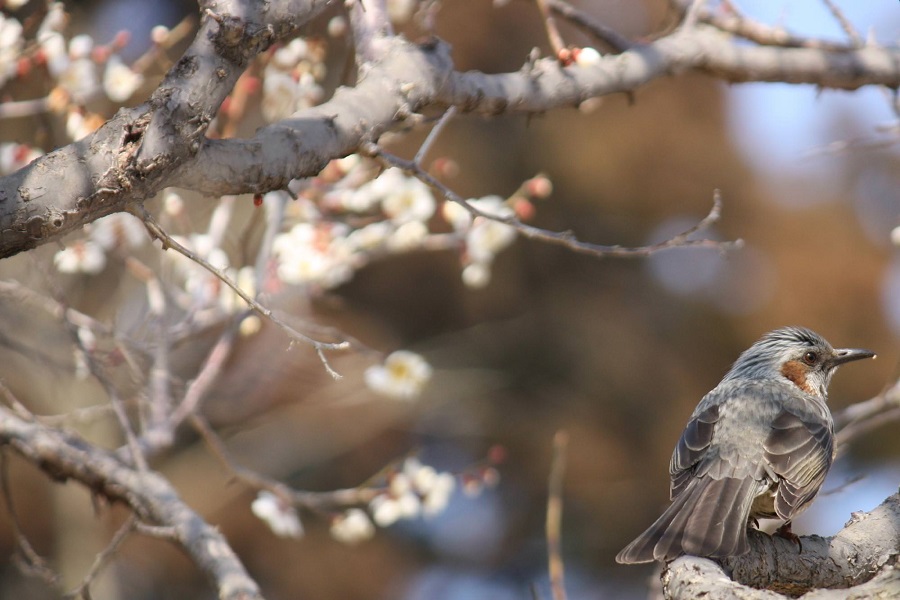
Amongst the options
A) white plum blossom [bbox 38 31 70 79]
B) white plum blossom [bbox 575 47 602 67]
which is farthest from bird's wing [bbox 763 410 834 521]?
white plum blossom [bbox 38 31 70 79]

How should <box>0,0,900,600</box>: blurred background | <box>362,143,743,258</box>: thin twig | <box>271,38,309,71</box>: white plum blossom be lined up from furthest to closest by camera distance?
<box>0,0,900,600</box>: blurred background, <box>271,38,309,71</box>: white plum blossom, <box>362,143,743,258</box>: thin twig

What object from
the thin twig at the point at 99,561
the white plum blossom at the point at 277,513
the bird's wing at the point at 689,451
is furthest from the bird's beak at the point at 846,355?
the thin twig at the point at 99,561

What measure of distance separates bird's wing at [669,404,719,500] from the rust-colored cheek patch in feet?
2.38

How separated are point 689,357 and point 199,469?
619 cm

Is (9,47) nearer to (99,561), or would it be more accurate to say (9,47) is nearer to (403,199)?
(403,199)

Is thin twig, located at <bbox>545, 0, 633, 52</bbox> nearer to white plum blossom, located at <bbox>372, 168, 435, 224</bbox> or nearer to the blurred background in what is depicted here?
white plum blossom, located at <bbox>372, 168, 435, 224</bbox>

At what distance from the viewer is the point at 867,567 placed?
313cm

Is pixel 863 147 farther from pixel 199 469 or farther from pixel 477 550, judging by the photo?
pixel 477 550

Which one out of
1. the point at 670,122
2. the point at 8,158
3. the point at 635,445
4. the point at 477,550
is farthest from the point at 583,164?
the point at 8,158

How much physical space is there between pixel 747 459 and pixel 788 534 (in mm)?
399

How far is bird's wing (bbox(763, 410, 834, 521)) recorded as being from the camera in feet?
12.0

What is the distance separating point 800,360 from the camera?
4.59m

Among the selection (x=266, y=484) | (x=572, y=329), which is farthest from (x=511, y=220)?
(x=572, y=329)

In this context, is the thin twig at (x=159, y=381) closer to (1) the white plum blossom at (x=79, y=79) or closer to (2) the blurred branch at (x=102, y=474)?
(2) the blurred branch at (x=102, y=474)
